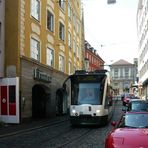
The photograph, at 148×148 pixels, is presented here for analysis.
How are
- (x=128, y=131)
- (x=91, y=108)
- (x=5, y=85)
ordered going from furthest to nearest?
(x=5, y=85)
(x=91, y=108)
(x=128, y=131)

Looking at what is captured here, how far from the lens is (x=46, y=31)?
36.4m

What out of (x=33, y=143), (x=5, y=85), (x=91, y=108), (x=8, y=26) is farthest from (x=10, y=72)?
(x=33, y=143)

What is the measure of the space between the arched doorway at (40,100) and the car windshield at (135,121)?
23236 millimetres

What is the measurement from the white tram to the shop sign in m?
6.07

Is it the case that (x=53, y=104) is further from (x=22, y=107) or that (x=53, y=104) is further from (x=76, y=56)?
(x=76, y=56)

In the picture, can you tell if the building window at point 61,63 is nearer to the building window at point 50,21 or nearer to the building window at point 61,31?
the building window at point 61,31

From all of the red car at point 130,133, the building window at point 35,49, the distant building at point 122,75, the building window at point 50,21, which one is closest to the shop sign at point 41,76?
the building window at point 35,49

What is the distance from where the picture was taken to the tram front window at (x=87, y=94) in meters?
Result: 25.6

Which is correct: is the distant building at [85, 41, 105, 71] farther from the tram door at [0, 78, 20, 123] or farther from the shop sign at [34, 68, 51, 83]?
the tram door at [0, 78, 20, 123]

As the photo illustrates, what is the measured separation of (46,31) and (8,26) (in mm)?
7695

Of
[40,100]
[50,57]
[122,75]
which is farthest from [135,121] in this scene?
[122,75]

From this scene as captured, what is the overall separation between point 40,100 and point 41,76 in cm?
398

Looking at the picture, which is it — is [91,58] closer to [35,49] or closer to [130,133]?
[35,49]

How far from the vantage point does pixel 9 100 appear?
28422mm
